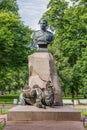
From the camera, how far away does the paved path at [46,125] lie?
37.8 feet

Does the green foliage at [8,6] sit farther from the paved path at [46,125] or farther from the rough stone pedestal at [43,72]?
the paved path at [46,125]

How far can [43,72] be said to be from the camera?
15.0 metres

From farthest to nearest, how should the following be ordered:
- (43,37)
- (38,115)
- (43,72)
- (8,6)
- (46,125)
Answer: (8,6) → (43,37) → (43,72) → (38,115) → (46,125)

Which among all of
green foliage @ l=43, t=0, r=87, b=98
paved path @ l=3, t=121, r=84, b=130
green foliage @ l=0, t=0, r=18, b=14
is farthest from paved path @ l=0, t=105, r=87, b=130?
green foliage @ l=0, t=0, r=18, b=14

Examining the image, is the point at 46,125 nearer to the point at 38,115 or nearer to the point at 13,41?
the point at 38,115

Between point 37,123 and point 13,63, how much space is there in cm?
2671

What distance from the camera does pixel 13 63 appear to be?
38.9 metres

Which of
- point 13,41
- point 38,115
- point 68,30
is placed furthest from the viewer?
point 68,30

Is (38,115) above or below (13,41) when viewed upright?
below

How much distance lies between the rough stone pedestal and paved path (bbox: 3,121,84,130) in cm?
218

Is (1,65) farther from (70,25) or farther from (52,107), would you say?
(52,107)

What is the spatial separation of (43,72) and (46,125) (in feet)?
11.3

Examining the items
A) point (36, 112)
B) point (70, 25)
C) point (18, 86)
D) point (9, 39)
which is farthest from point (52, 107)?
→ point (18, 86)

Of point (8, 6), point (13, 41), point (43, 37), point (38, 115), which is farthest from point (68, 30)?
point (38, 115)
